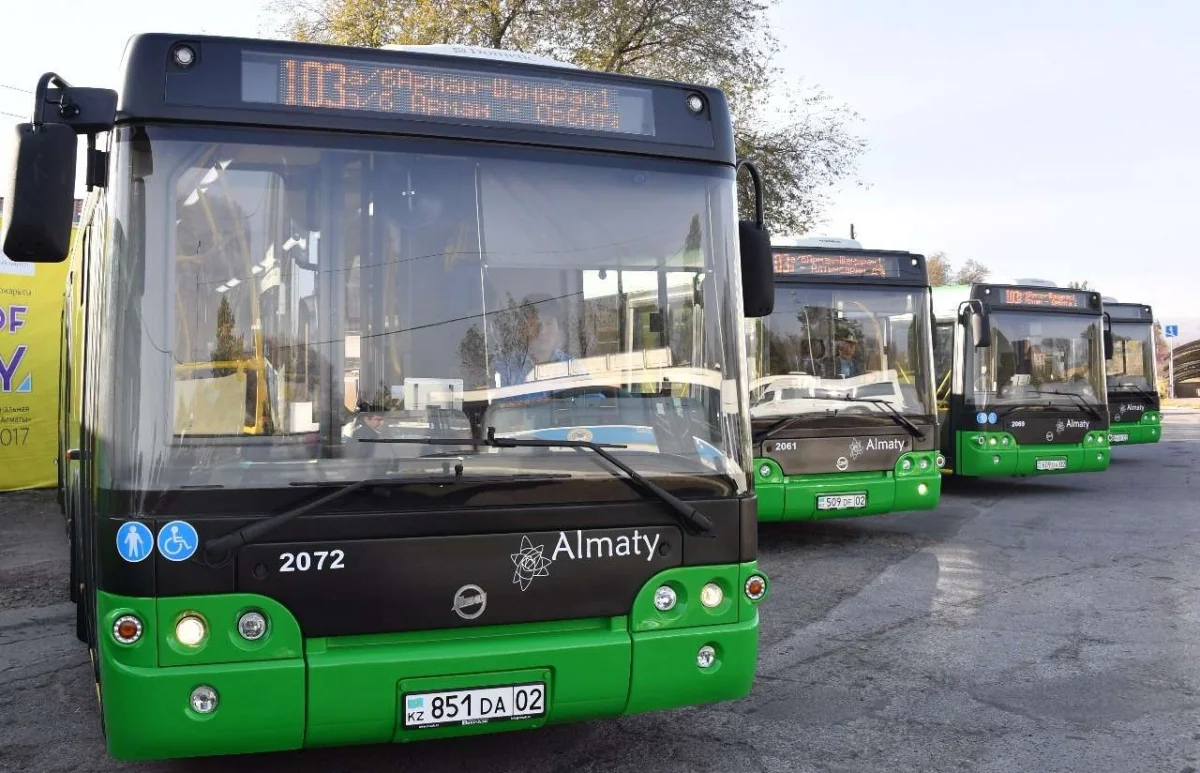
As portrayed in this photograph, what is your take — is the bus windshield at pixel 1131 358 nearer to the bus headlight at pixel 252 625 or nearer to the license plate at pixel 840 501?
the license plate at pixel 840 501

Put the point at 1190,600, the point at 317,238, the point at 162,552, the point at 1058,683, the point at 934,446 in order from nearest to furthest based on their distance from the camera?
the point at 162,552
the point at 317,238
the point at 1058,683
the point at 1190,600
the point at 934,446

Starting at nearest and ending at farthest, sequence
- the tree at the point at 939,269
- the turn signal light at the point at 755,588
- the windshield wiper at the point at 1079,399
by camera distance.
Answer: the turn signal light at the point at 755,588 < the windshield wiper at the point at 1079,399 < the tree at the point at 939,269

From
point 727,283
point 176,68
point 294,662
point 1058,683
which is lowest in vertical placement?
point 1058,683

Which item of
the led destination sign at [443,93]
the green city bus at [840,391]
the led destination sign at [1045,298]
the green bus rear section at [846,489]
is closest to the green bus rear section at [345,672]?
the led destination sign at [443,93]

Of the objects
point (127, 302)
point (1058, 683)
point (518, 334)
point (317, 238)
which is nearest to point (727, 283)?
point (518, 334)

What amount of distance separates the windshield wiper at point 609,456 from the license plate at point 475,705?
2.57 feet

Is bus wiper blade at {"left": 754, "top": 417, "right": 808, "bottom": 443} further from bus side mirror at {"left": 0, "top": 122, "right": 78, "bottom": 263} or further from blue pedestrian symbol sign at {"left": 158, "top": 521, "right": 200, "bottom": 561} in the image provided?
bus side mirror at {"left": 0, "top": 122, "right": 78, "bottom": 263}

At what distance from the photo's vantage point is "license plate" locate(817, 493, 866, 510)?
33.8ft

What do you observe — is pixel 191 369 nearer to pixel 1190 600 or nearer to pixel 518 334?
pixel 518 334

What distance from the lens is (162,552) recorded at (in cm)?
372

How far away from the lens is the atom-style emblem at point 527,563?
4086 millimetres

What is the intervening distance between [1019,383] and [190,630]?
12760 millimetres

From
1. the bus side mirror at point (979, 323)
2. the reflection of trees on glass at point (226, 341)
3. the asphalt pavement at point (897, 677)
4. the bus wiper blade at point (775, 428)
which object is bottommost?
the asphalt pavement at point (897, 677)

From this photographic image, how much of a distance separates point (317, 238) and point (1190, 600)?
6771mm
